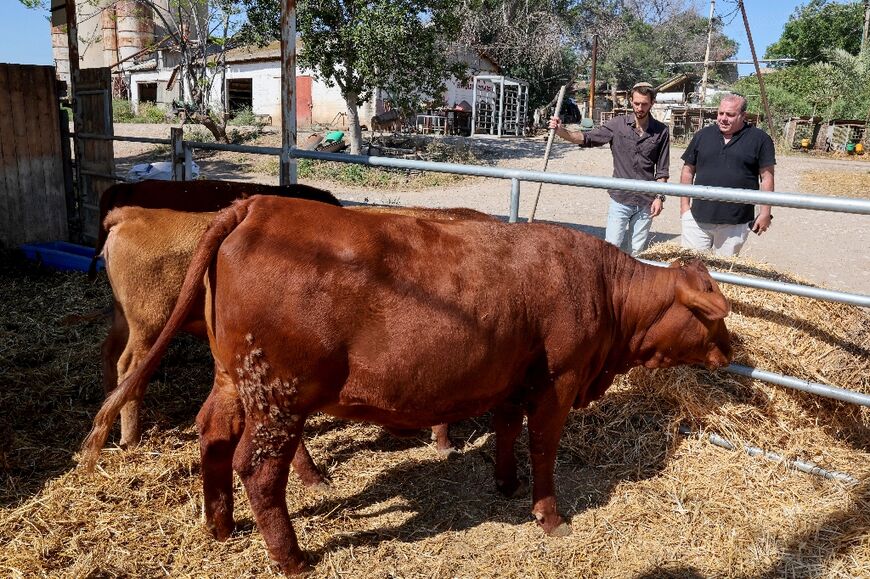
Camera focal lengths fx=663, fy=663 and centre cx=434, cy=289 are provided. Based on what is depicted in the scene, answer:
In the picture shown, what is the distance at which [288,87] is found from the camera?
595 centimetres

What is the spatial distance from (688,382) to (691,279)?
3.27ft

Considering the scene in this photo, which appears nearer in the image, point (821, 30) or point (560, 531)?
point (560, 531)

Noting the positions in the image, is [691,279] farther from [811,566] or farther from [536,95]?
[536,95]

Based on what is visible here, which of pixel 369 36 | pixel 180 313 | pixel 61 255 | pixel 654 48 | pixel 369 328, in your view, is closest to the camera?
pixel 369 328

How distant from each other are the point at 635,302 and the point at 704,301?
33 cm

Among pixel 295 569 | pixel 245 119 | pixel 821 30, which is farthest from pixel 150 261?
pixel 821 30

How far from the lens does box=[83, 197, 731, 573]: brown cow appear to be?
268 cm

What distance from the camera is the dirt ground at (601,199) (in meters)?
10.8

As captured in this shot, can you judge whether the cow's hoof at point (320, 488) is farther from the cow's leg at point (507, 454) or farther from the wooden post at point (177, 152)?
the wooden post at point (177, 152)

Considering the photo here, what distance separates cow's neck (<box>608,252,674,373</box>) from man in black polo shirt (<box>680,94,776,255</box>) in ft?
6.46

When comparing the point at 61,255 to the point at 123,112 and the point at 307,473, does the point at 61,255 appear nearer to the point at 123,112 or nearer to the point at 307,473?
the point at 307,473

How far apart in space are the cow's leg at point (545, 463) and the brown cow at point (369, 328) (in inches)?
0.4

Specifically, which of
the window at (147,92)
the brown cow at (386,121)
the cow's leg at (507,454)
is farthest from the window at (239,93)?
the cow's leg at (507,454)

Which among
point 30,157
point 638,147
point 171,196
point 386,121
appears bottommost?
point 171,196
